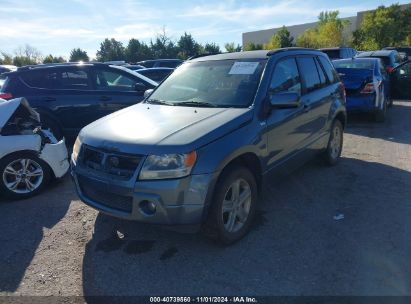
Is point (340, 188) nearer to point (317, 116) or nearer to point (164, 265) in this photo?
point (317, 116)

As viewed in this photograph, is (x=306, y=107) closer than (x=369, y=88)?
Yes

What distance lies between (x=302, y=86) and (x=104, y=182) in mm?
2814

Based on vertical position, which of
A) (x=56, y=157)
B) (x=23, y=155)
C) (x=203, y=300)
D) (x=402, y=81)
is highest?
(x=402, y=81)

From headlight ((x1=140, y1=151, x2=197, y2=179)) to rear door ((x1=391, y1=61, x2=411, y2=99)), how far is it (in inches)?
397

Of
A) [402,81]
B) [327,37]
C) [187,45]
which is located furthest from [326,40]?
[402,81]

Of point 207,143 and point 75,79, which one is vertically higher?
point 75,79

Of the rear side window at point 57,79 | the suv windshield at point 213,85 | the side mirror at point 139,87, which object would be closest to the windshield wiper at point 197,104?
the suv windshield at point 213,85

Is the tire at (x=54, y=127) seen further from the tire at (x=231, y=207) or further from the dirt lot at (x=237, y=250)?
the tire at (x=231, y=207)

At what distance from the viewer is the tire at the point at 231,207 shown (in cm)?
334

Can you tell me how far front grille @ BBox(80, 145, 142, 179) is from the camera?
126 inches

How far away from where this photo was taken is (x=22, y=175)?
5027 mm

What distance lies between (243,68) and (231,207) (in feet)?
5.47

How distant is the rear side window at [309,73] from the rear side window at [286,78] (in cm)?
17

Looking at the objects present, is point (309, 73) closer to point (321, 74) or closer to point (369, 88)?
point (321, 74)
